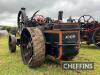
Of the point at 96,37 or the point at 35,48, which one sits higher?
the point at 35,48

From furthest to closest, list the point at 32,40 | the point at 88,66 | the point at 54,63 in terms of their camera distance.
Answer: the point at 54,63
the point at 32,40
the point at 88,66

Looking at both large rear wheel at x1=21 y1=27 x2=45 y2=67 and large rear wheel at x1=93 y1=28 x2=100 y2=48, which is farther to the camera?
large rear wheel at x1=93 y1=28 x2=100 y2=48

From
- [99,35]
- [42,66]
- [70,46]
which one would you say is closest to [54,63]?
[42,66]

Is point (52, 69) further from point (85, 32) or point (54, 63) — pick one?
point (85, 32)

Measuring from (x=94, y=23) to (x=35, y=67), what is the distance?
724cm

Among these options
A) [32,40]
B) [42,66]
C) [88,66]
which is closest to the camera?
[88,66]

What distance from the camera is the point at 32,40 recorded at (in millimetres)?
7324

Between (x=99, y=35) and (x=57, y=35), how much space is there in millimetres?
6936

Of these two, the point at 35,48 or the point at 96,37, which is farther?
the point at 96,37

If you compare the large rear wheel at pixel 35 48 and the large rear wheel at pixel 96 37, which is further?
the large rear wheel at pixel 96 37

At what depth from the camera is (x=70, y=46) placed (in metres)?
7.61

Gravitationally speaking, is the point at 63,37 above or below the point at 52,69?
above

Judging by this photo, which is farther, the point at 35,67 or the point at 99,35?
the point at 99,35

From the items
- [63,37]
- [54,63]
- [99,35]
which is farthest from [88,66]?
[99,35]
